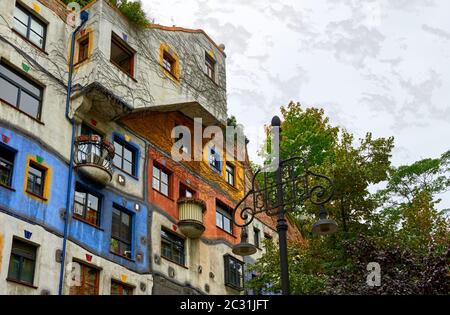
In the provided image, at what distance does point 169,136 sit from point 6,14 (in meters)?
6.93

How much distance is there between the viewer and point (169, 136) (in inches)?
854

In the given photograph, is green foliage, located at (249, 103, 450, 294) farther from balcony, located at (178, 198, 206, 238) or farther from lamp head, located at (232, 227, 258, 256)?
lamp head, located at (232, 227, 258, 256)

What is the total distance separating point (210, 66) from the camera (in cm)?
2469

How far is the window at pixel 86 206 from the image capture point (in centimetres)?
1694

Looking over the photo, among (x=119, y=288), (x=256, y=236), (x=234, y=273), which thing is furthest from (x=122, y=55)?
(x=256, y=236)

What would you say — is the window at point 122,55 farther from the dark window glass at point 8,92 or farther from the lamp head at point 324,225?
the lamp head at point 324,225

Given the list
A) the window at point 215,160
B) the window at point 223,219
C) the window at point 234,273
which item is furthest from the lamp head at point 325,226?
the window at point 215,160

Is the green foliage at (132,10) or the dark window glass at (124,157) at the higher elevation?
the green foliage at (132,10)

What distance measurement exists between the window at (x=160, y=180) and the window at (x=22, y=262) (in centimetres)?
573

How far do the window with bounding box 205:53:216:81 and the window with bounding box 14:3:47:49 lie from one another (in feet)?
24.8

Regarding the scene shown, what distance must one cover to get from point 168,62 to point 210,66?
2.73m

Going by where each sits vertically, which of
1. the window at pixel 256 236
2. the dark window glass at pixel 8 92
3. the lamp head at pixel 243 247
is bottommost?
the lamp head at pixel 243 247

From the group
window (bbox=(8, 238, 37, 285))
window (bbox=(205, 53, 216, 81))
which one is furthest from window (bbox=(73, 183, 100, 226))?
window (bbox=(205, 53, 216, 81))

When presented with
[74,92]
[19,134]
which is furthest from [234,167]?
[19,134]
